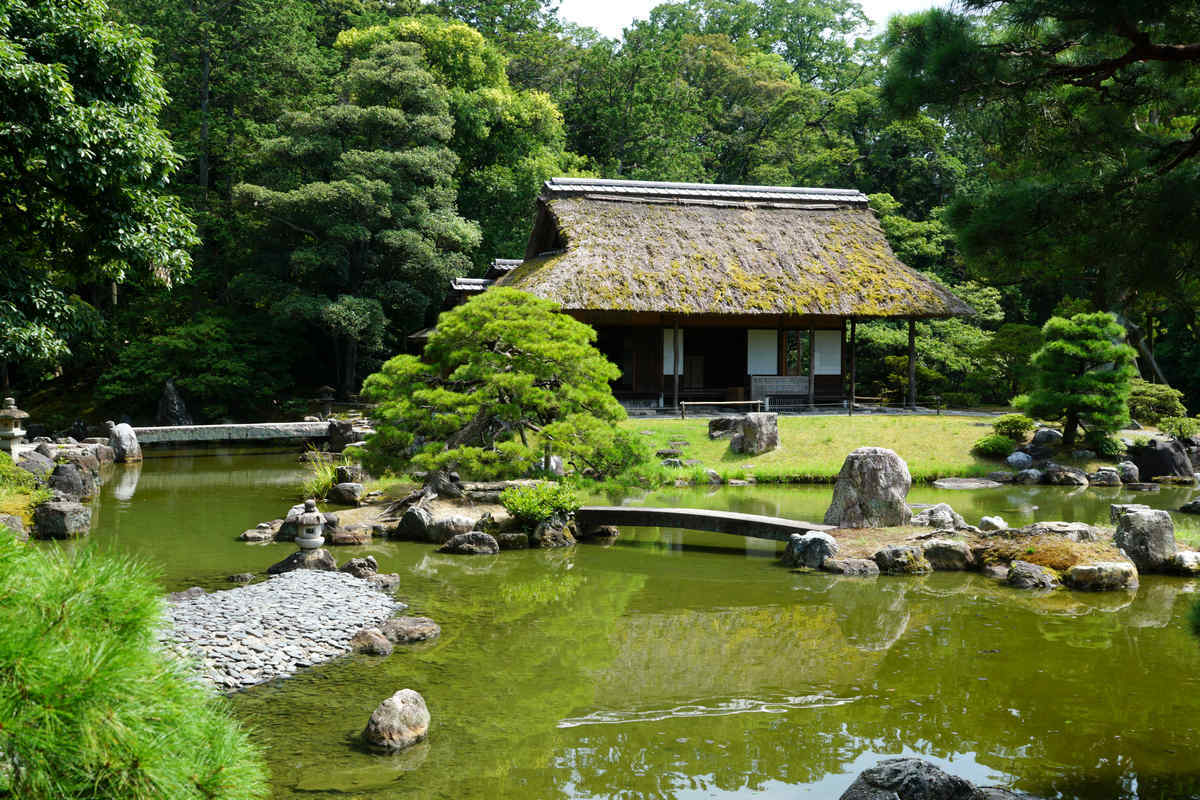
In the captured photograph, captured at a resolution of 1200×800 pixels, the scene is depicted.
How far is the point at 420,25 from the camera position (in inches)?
1145

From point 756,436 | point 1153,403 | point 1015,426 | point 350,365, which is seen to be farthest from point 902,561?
point 350,365

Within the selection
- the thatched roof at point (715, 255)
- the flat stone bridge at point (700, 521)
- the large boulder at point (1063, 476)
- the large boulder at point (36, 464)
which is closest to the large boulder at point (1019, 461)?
the large boulder at point (1063, 476)

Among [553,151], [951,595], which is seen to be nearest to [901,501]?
[951,595]

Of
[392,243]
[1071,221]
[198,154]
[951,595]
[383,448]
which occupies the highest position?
[198,154]

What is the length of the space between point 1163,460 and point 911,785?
15.8 m

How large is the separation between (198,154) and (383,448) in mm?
19430

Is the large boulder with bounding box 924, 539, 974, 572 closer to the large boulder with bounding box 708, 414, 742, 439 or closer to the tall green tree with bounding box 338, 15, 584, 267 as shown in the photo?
the large boulder with bounding box 708, 414, 742, 439

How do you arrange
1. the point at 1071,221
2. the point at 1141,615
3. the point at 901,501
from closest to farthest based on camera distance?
the point at 1071,221
the point at 1141,615
the point at 901,501

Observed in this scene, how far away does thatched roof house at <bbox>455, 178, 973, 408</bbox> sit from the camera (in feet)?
69.6

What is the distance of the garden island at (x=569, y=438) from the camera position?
483cm

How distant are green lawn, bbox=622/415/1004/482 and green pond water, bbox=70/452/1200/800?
7.03 meters

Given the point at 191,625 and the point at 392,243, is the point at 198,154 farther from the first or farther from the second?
the point at 191,625

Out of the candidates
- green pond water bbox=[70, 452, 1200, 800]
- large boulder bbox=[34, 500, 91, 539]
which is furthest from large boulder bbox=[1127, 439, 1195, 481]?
large boulder bbox=[34, 500, 91, 539]

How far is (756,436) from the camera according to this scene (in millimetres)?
17859
